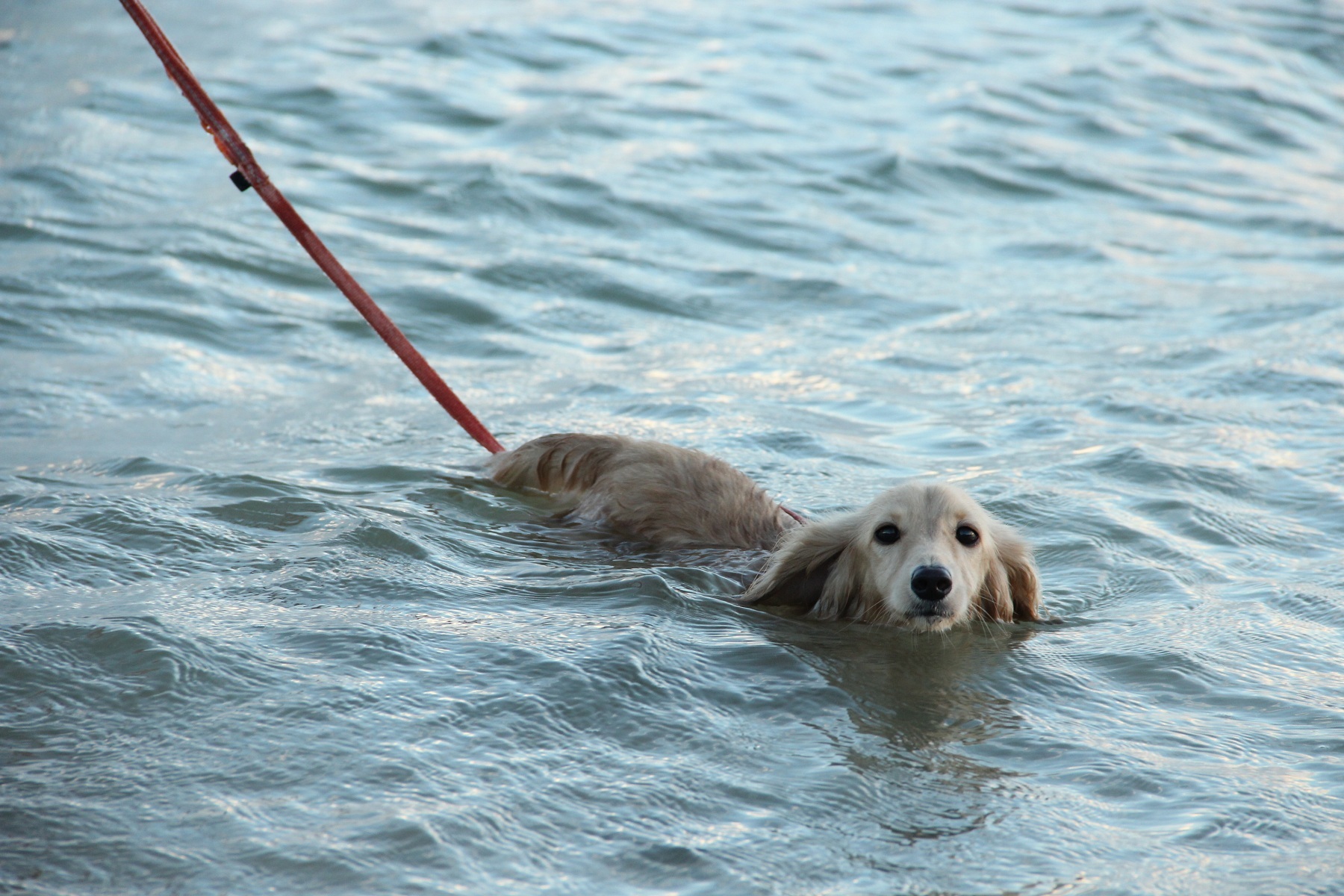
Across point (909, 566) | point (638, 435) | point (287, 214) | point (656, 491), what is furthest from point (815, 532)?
point (287, 214)

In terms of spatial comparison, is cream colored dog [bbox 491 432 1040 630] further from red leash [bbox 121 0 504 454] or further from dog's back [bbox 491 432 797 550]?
red leash [bbox 121 0 504 454]

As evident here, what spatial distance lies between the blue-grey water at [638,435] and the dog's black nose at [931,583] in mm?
214

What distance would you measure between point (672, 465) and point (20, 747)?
2.30 meters

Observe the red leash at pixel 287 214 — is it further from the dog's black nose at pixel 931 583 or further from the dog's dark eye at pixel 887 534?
the dog's black nose at pixel 931 583

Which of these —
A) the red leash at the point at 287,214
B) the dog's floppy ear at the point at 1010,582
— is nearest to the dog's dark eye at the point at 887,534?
the dog's floppy ear at the point at 1010,582

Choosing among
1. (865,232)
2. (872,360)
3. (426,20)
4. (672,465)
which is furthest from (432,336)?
(426,20)

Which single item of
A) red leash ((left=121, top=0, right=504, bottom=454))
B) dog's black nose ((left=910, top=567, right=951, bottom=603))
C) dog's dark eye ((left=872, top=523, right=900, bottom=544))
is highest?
red leash ((left=121, top=0, right=504, bottom=454))

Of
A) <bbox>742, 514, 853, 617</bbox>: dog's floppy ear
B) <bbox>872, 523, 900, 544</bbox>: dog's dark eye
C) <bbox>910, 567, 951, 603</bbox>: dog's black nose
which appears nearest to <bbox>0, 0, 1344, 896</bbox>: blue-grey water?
<bbox>742, 514, 853, 617</bbox>: dog's floppy ear

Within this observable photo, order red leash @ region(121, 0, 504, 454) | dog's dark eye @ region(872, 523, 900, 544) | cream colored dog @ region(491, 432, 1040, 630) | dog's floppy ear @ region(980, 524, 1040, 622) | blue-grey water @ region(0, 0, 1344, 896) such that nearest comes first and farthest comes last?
blue-grey water @ region(0, 0, 1344, 896), cream colored dog @ region(491, 432, 1040, 630), dog's dark eye @ region(872, 523, 900, 544), dog's floppy ear @ region(980, 524, 1040, 622), red leash @ region(121, 0, 504, 454)

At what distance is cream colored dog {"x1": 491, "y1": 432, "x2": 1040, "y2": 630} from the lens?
13.7 ft

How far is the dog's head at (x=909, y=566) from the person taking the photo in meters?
4.10

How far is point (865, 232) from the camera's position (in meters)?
10.1

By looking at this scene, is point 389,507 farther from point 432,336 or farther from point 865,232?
point 865,232

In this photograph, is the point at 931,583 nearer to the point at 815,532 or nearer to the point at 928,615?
the point at 928,615
